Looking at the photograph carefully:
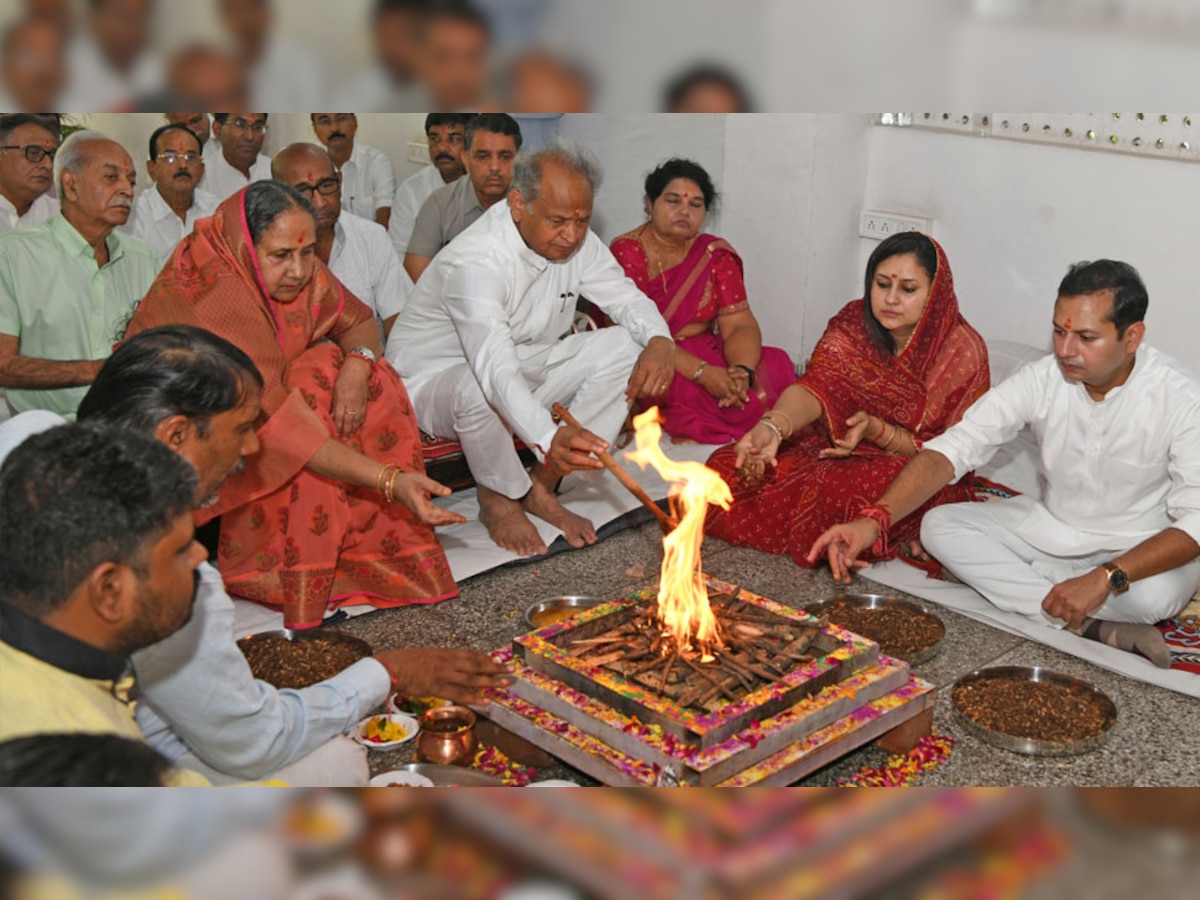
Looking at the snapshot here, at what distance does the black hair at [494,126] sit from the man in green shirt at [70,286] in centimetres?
150

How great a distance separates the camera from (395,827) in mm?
838

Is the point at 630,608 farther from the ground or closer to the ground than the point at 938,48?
closer to the ground

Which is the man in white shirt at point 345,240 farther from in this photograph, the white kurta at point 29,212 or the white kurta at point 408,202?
the white kurta at point 29,212

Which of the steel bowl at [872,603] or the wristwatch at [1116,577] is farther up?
the wristwatch at [1116,577]

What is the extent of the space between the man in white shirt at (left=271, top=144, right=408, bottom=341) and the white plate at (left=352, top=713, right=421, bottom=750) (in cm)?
226

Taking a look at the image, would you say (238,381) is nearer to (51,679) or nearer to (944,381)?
(51,679)

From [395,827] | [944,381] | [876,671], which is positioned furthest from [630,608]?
[395,827]

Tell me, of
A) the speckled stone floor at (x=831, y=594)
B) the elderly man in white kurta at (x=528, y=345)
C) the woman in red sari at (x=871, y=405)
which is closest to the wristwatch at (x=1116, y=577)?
the speckled stone floor at (x=831, y=594)

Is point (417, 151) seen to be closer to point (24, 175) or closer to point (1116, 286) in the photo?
point (24, 175)

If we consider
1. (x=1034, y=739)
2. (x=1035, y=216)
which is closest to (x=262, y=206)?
(x=1034, y=739)

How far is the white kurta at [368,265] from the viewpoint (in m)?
5.35

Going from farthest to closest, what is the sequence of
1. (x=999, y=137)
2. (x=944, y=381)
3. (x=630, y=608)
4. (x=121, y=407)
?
(x=999, y=137) < (x=944, y=381) < (x=630, y=608) < (x=121, y=407)

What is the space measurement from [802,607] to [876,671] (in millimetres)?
979

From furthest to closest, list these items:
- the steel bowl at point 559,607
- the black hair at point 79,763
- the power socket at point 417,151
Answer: the power socket at point 417,151 < the steel bowl at point 559,607 < the black hair at point 79,763
